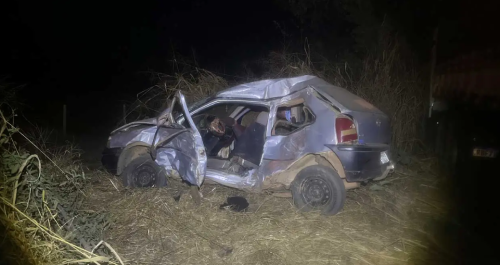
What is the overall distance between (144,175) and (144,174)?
1cm

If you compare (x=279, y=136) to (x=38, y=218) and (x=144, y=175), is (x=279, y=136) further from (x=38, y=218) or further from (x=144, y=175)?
(x=38, y=218)

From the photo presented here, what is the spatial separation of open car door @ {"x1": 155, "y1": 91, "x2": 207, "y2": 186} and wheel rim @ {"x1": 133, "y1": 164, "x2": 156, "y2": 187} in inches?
7.0

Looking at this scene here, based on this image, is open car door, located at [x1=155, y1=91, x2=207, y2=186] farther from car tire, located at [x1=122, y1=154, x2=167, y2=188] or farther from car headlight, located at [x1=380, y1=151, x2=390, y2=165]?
car headlight, located at [x1=380, y1=151, x2=390, y2=165]

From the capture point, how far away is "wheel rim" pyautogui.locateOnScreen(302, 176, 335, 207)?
562 centimetres

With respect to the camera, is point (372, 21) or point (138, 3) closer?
point (372, 21)

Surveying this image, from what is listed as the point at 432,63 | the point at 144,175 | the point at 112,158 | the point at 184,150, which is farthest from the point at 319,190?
the point at 432,63

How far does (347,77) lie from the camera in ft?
32.0

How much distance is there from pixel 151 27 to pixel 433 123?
49.9 ft

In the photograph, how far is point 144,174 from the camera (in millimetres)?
6383

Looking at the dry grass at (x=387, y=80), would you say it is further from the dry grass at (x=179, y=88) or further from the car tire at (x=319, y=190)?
the car tire at (x=319, y=190)

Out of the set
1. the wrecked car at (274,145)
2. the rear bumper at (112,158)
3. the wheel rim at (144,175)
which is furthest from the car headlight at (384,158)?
the rear bumper at (112,158)

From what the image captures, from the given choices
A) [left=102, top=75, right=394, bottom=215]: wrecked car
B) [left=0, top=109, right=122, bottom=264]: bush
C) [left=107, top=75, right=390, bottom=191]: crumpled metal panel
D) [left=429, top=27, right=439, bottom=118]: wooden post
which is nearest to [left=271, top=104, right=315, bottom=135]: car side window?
[left=102, top=75, right=394, bottom=215]: wrecked car

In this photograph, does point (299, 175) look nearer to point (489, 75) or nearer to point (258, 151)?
point (258, 151)

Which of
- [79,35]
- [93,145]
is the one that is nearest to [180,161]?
[93,145]
